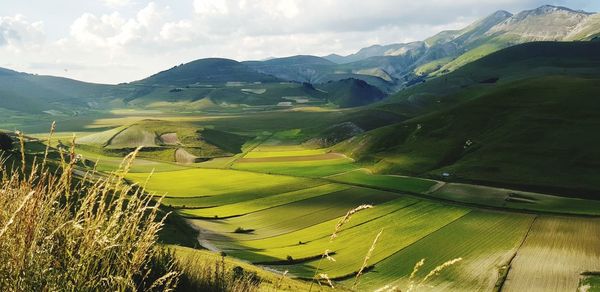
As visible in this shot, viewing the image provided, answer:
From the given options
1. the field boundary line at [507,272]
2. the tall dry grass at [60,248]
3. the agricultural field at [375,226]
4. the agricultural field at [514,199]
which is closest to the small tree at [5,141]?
the agricultural field at [375,226]

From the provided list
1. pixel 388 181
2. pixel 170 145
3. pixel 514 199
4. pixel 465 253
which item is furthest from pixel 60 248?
pixel 170 145

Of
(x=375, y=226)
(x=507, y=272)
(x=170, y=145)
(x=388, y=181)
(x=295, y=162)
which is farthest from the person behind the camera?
(x=170, y=145)

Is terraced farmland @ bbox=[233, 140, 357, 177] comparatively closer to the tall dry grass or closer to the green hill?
the green hill

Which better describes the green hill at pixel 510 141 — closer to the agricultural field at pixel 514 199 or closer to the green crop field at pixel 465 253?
the agricultural field at pixel 514 199

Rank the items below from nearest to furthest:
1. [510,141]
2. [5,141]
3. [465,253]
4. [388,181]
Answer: [465,253] → [388,181] → [5,141] → [510,141]

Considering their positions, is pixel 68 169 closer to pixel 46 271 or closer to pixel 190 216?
pixel 46 271

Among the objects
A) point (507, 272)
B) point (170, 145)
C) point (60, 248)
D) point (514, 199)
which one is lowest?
point (514, 199)

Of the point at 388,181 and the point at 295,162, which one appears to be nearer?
the point at 388,181

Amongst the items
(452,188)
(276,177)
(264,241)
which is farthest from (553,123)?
(264,241)

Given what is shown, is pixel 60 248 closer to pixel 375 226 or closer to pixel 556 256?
pixel 556 256
